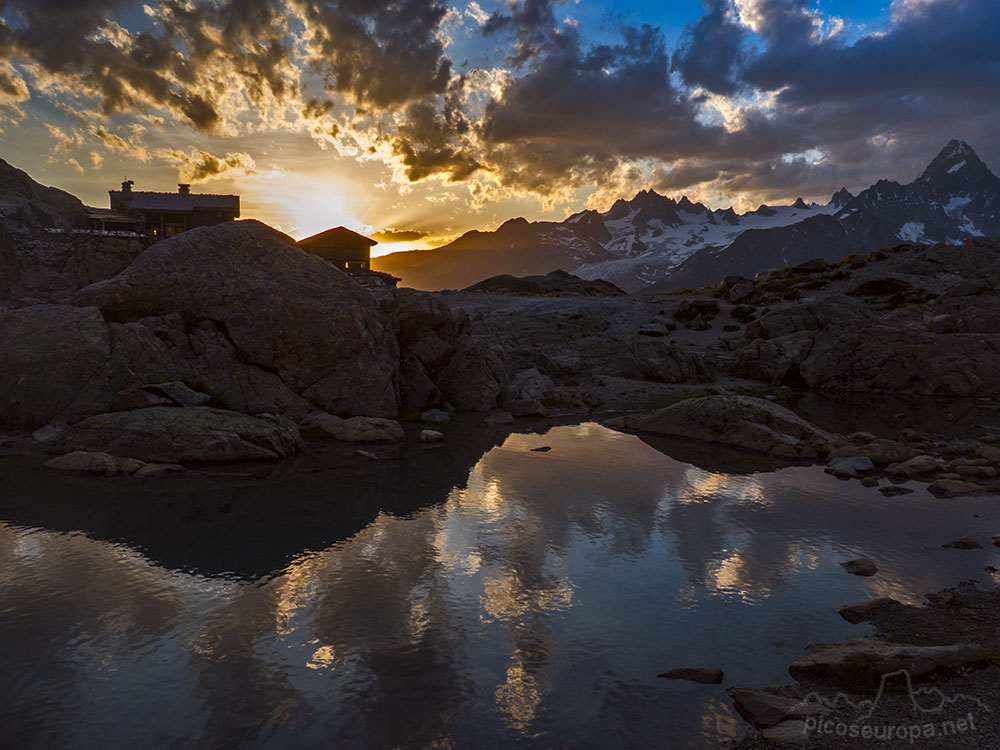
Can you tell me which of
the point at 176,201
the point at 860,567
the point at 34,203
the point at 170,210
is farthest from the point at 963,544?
the point at 34,203

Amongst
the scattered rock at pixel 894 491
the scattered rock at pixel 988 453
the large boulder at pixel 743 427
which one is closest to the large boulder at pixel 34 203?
the large boulder at pixel 743 427

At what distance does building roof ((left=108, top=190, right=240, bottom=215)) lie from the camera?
71.8m

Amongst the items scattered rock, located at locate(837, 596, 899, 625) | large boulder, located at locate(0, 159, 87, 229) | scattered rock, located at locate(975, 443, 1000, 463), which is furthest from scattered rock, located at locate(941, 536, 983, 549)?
large boulder, located at locate(0, 159, 87, 229)

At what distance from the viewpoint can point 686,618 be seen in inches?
407

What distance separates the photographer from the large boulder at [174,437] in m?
18.8

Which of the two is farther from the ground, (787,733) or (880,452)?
(880,452)

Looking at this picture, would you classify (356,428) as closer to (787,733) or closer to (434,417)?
(434,417)

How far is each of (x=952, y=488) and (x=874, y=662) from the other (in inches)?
529

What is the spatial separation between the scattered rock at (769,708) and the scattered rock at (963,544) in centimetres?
900

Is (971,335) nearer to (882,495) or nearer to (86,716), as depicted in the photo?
(882,495)

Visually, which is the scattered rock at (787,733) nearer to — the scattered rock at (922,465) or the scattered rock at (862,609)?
the scattered rock at (862,609)

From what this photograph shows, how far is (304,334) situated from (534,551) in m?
17.4

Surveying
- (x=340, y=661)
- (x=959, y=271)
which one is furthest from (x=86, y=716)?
(x=959, y=271)

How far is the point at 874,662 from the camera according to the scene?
809cm
